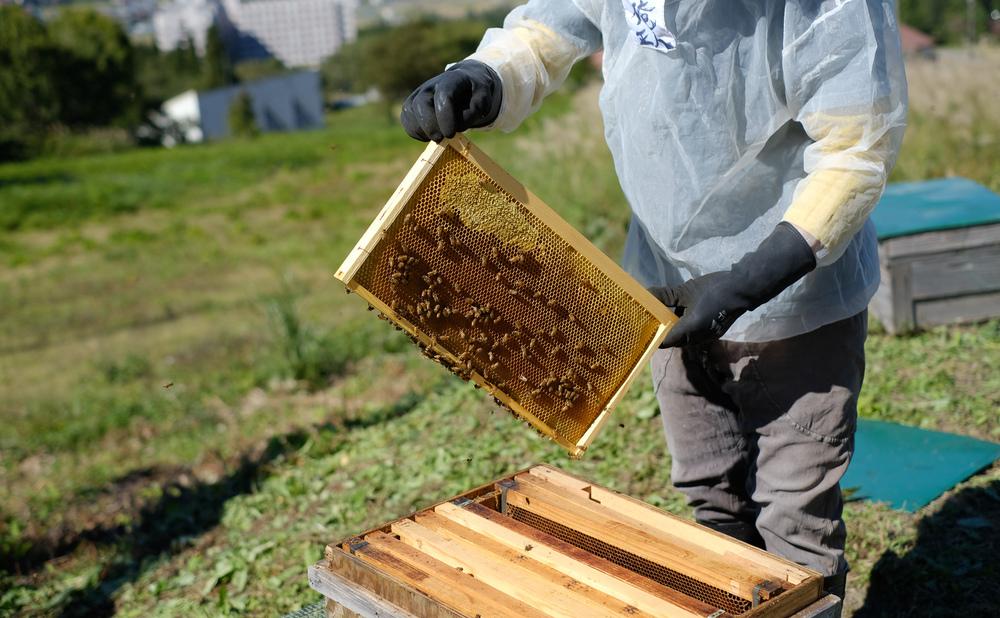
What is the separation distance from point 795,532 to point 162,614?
7.78 ft

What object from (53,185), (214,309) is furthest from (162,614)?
(53,185)

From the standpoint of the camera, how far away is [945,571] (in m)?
3.00

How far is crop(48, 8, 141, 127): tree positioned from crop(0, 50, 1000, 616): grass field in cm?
4005

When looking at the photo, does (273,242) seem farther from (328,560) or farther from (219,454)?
(328,560)

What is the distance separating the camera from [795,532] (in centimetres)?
221

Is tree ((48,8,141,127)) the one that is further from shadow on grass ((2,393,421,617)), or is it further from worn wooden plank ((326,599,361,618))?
worn wooden plank ((326,599,361,618))

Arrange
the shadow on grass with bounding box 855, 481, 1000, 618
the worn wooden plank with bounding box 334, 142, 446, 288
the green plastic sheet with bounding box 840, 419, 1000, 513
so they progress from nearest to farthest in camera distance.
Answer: the worn wooden plank with bounding box 334, 142, 446, 288 → the shadow on grass with bounding box 855, 481, 1000, 618 → the green plastic sheet with bounding box 840, 419, 1000, 513

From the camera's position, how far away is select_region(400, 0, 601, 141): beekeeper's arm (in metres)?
2.02

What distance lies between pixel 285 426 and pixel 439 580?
3.96 m

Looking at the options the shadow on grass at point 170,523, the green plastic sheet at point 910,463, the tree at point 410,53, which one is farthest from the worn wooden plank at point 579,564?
the tree at point 410,53

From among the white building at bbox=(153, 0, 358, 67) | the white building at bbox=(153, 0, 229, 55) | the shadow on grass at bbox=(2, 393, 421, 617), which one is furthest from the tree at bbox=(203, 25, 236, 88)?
the white building at bbox=(153, 0, 358, 67)

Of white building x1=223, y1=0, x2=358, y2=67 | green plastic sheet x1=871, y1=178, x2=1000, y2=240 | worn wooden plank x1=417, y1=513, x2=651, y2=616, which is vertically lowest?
white building x1=223, y1=0, x2=358, y2=67

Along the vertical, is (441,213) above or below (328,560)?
above

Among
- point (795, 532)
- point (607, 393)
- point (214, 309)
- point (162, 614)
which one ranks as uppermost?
point (607, 393)
